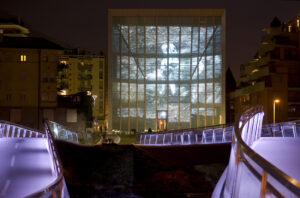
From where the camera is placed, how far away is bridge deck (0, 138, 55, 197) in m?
8.70

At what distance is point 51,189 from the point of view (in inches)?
183

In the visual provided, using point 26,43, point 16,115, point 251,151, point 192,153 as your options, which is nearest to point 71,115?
point 16,115

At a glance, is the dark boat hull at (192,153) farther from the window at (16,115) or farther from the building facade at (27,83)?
the window at (16,115)

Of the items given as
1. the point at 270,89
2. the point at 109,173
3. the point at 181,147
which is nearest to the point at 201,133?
the point at 181,147

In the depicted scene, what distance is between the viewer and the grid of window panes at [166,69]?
A: 47969 mm

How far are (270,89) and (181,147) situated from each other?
2918 centimetres

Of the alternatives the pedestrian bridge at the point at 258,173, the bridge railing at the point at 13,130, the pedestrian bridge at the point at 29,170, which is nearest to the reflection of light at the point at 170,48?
the bridge railing at the point at 13,130

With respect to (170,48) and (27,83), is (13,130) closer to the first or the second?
(170,48)

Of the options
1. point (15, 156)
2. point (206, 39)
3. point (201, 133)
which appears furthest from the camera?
point (206, 39)

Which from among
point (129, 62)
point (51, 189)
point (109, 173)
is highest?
point (129, 62)

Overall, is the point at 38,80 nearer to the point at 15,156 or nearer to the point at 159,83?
the point at 159,83

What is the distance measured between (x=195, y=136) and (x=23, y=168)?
14.8 meters

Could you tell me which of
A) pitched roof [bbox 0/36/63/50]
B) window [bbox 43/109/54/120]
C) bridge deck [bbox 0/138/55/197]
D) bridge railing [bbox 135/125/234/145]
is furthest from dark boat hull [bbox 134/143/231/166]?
pitched roof [bbox 0/36/63/50]

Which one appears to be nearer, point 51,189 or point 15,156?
point 51,189
